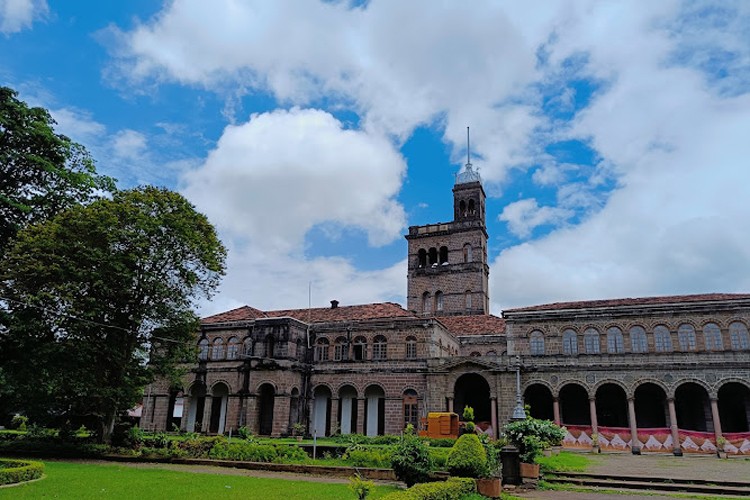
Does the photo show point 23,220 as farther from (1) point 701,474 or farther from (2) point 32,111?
(1) point 701,474

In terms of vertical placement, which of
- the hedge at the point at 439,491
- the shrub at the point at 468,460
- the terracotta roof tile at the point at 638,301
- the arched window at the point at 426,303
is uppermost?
the arched window at the point at 426,303

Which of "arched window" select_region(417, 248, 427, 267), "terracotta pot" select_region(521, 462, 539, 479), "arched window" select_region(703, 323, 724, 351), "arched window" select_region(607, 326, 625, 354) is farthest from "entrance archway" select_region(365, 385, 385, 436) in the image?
"terracotta pot" select_region(521, 462, 539, 479)

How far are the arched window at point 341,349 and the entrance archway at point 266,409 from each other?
15.8 ft

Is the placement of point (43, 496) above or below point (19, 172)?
below

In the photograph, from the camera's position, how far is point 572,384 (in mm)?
31312

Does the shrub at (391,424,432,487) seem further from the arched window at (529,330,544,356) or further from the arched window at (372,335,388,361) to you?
the arched window at (372,335,388,361)

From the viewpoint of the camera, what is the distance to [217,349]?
125ft

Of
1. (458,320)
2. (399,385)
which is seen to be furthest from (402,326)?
(458,320)

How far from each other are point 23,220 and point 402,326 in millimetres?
21909

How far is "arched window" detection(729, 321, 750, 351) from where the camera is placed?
2850 cm

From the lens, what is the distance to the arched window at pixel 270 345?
3534 centimetres

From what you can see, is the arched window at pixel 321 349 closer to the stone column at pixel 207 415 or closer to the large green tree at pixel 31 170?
the stone column at pixel 207 415

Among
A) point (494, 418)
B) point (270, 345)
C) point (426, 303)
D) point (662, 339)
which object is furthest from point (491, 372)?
point (426, 303)

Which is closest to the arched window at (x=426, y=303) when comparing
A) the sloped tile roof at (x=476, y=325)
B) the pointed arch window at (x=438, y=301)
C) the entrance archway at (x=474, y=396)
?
the pointed arch window at (x=438, y=301)
